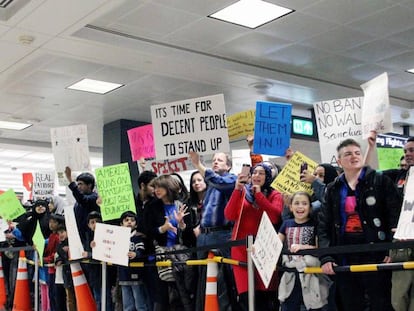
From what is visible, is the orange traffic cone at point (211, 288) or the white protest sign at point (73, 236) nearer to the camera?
the orange traffic cone at point (211, 288)

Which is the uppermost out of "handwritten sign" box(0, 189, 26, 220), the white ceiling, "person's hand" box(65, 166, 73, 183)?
the white ceiling

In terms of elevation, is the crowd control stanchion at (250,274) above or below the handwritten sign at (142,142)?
below

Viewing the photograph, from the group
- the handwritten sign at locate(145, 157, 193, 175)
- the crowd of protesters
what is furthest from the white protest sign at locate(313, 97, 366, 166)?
the handwritten sign at locate(145, 157, 193, 175)

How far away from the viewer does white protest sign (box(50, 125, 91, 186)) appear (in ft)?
22.3

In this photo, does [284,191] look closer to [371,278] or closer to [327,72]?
[371,278]

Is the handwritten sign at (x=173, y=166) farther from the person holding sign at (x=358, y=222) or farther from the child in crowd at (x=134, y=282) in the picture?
the person holding sign at (x=358, y=222)

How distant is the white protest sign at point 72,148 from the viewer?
6.80 meters

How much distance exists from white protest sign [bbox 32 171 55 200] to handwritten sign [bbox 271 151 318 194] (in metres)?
4.52

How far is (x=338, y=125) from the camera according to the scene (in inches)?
218

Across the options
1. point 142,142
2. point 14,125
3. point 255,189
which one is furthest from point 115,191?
point 14,125

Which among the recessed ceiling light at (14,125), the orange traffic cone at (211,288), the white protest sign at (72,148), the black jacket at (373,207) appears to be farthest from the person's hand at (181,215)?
the recessed ceiling light at (14,125)

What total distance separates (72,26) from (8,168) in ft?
43.0

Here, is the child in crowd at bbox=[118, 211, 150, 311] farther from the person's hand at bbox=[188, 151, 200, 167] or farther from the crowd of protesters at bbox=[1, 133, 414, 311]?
the person's hand at bbox=[188, 151, 200, 167]

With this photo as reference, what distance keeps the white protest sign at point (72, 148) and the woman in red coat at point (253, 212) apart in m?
2.43
